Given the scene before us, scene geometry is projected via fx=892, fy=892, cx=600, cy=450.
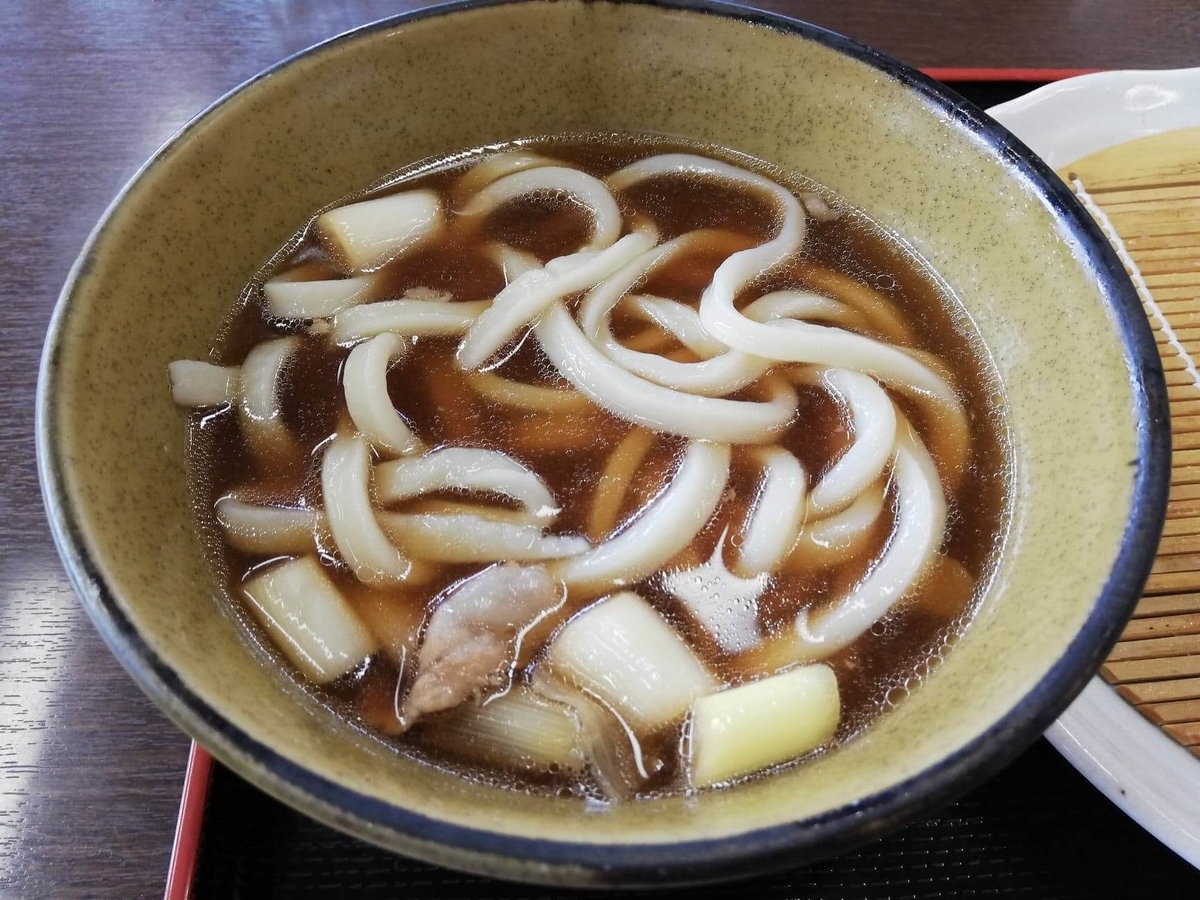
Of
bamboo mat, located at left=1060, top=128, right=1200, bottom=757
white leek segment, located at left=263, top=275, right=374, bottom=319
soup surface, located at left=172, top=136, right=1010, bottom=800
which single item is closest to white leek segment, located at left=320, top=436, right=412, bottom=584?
soup surface, located at left=172, top=136, right=1010, bottom=800

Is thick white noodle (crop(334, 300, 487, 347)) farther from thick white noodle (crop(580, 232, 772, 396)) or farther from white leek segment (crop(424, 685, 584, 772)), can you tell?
white leek segment (crop(424, 685, 584, 772))

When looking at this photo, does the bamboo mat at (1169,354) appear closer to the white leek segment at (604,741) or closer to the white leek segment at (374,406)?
the white leek segment at (604,741)

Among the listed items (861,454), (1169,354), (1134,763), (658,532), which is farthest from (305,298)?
(1169,354)

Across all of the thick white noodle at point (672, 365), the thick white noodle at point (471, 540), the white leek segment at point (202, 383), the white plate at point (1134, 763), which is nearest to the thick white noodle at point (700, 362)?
the thick white noodle at point (672, 365)

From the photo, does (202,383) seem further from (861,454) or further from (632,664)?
(861,454)

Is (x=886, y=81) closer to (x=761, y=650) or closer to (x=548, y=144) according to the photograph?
(x=548, y=144)

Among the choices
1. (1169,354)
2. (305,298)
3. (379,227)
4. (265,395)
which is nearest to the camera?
(265,395)
